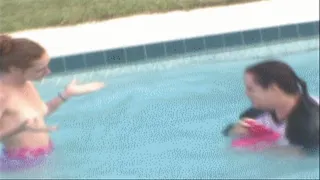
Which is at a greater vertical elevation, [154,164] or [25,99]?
[25,99]

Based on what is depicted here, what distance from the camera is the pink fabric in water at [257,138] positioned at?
133 inches

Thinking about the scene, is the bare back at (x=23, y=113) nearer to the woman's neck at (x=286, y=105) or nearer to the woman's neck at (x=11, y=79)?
the woman's neck at (x=11, y=79)

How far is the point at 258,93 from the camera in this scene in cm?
301

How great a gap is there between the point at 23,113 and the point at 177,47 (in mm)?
2018

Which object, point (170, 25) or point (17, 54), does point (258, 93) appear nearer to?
point (17, 54)

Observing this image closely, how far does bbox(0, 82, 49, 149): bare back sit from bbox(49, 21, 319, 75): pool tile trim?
5.16 feet

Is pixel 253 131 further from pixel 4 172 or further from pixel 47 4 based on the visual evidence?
pixel 47 4

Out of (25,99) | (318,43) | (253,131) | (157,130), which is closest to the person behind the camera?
(253,131)

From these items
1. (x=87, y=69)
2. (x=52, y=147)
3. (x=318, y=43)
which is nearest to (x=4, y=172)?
(x=52, y=147)

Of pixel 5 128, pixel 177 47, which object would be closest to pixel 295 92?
pixel 5 128

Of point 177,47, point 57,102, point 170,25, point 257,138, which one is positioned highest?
point 170,25

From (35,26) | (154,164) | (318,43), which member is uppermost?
(35,26)

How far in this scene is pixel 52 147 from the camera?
12.9 ft

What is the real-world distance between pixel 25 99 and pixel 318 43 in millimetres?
2462
